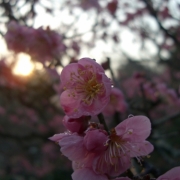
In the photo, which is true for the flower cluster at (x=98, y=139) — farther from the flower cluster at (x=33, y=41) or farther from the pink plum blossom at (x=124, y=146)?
the flower cluster at (x=33, y=41)

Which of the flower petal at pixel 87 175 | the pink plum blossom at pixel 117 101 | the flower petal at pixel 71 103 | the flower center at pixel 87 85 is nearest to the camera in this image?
the flower petal at pixel 87 175

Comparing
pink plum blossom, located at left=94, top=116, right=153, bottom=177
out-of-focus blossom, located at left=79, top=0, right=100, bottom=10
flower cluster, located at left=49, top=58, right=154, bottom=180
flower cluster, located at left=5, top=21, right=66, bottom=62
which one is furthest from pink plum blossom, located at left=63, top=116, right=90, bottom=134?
out-of-focus blossom, located at left=79, top=0, right=100, bottom=10

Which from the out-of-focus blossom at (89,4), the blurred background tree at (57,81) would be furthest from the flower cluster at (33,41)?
the out-of-focus blossom at (89,4)

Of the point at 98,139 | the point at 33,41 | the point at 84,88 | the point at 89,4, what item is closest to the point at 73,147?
the point at 98,139

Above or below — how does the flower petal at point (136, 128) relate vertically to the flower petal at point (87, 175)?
above

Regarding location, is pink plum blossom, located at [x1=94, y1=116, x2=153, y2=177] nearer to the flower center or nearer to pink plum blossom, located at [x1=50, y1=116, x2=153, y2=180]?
pink plum blossom, located at [x1=50, y1=116, x2=153, y2=180]

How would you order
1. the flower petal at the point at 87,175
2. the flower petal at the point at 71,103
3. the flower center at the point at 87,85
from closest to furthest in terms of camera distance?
the flower petal at the point at 87,175, the flower petal at the point at 71,103, the flower center at the point at 87,85

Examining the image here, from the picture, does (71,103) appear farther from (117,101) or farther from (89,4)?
(89,4)

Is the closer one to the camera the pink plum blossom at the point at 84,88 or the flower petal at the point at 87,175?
the flower petal at the point at 87,175
